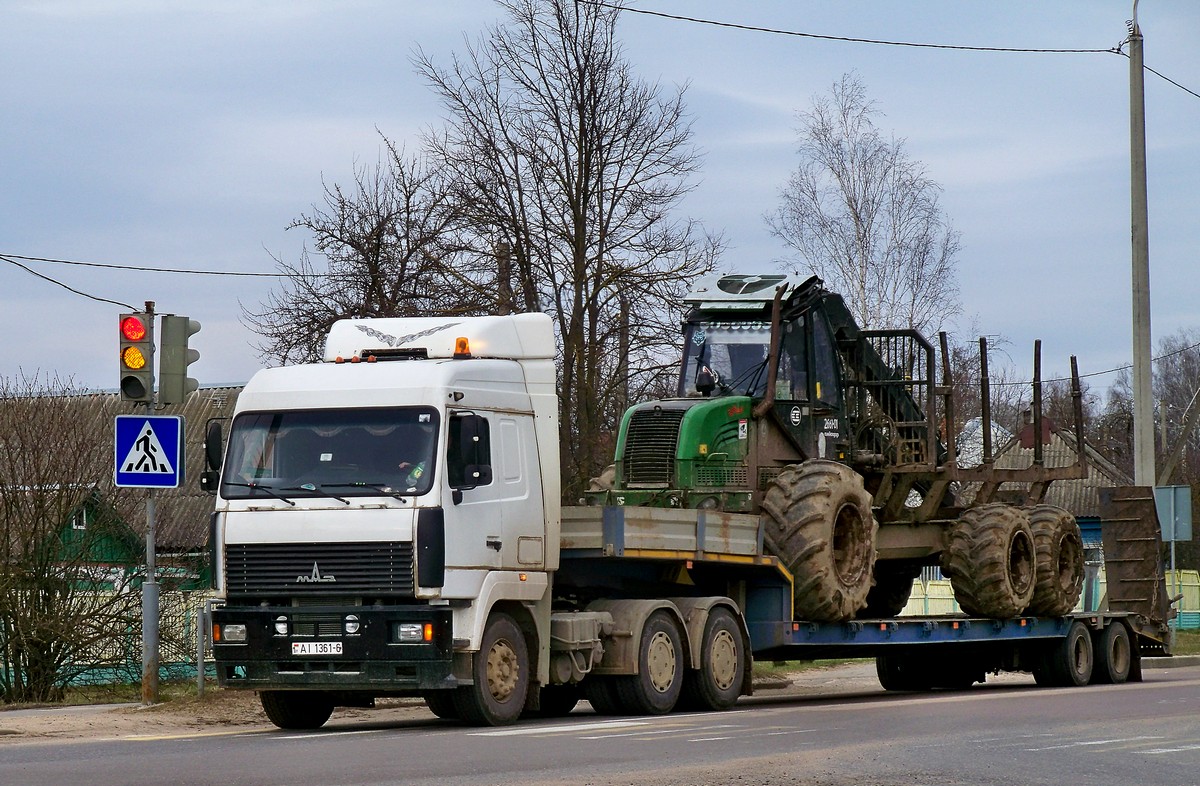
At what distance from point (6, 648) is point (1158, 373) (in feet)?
332

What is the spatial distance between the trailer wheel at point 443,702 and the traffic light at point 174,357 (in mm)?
4316

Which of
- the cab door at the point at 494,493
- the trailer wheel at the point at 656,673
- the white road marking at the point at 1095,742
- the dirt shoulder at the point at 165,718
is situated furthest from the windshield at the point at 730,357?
the white road marking at the point at 1095,742

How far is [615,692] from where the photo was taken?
16469 mm

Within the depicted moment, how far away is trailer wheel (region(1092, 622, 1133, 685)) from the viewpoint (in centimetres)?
2334

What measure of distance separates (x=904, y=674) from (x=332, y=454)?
11631mm

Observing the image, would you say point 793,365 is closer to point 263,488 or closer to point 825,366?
point 825,366

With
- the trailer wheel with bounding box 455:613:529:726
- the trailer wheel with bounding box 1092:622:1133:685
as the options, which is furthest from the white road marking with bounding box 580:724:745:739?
the trailer wheel with bounding box 1092:622:1133:685

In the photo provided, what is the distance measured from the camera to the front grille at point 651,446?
18.7 metres

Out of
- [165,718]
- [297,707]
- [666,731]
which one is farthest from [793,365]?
[165,718]

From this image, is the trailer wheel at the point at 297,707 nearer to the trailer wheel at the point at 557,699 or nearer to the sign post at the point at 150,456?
the sign post at the point at 150,456

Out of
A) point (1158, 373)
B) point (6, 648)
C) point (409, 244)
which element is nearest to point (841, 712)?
point (6, 648)

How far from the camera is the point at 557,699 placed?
17828mm

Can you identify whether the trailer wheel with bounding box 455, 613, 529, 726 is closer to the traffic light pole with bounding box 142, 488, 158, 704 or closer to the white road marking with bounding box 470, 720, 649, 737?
the white road marking with bounding box 470, 720, 649, 737

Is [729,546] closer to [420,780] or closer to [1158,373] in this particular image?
[420,780]
